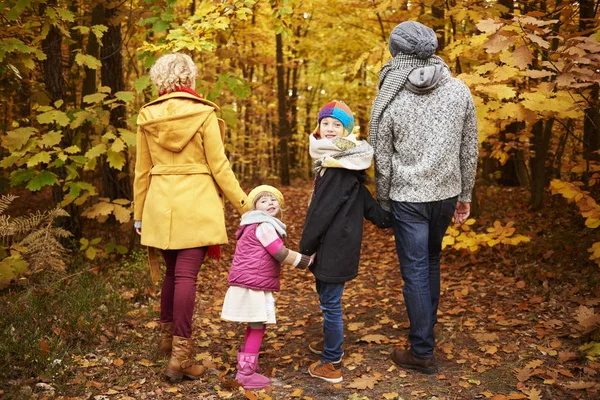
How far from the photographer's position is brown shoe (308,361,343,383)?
3.81m

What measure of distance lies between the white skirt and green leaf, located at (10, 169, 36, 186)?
3.43m

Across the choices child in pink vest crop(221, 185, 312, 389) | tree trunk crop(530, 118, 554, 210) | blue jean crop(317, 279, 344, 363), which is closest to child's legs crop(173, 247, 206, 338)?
child in pink vest crop(221, 185, 312, 389)

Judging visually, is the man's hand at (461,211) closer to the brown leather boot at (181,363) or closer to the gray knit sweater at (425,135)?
the gray knit sweater at (425,135)

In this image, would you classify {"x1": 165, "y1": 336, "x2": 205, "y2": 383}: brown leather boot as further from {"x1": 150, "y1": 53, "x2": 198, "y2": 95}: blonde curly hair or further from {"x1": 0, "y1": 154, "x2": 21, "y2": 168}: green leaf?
{"x1": 0, "y1": 154, "x2": 21, "y2": 168}: green leaf

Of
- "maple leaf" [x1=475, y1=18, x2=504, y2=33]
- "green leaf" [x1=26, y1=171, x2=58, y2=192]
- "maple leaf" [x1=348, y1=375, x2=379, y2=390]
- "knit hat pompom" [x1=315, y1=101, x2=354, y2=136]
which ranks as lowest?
"maple leaf" [x1=348, y1=375, x2=379, y2=390]

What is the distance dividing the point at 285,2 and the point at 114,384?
4738mm

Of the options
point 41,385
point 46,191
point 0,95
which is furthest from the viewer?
point 46,191

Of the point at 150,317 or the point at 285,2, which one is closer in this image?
the point at 150,317

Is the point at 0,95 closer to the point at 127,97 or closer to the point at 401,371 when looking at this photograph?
the point at 127,97

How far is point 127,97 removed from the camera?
598 cm

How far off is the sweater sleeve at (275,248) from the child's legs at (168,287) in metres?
0.81

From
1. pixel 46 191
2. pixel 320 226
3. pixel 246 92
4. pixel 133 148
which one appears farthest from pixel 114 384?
pixel 46 191

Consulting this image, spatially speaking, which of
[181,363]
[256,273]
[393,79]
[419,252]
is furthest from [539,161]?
[181,363]

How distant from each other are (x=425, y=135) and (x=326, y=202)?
859 millimetres
